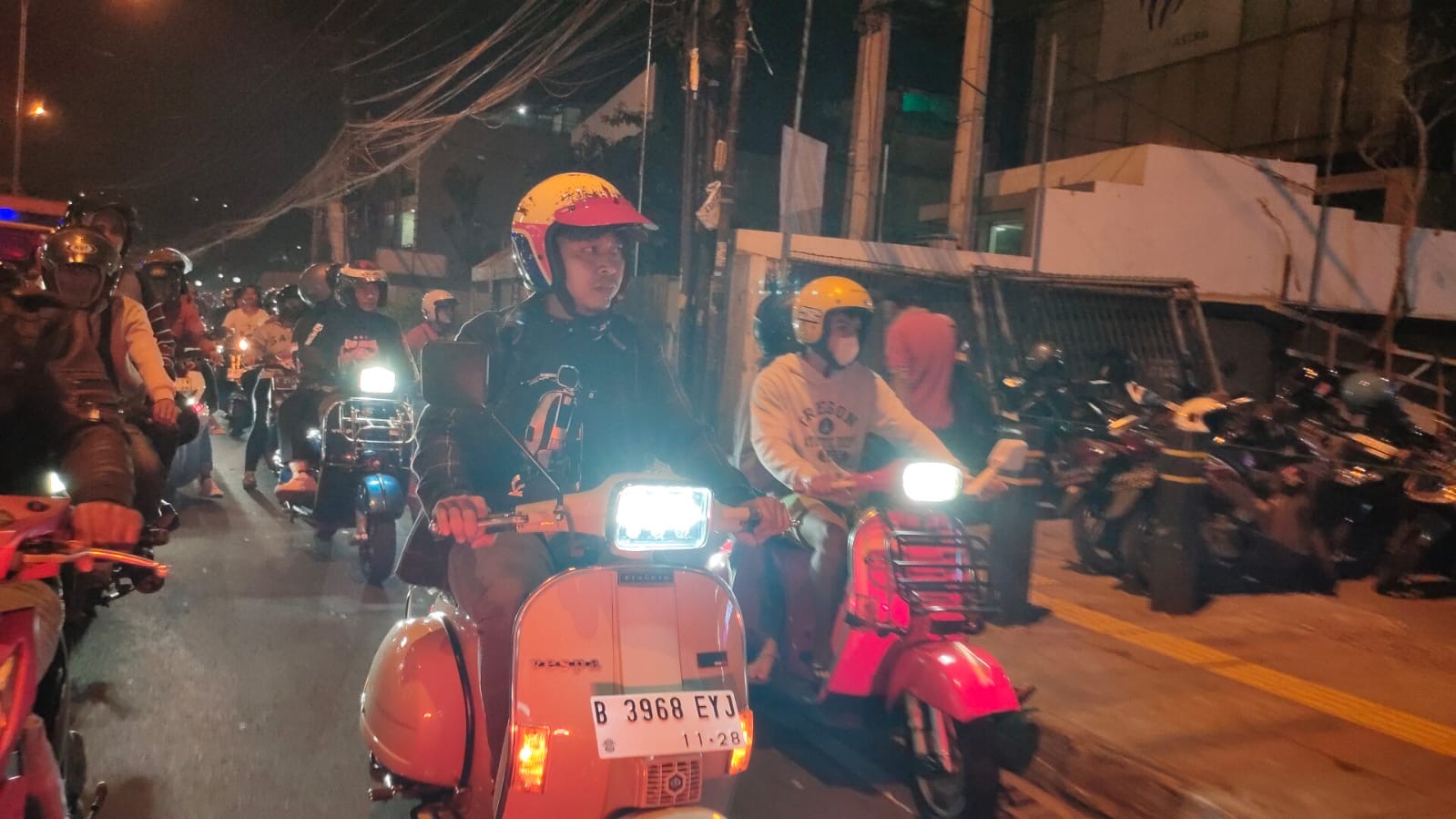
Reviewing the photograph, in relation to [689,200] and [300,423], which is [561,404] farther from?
[689,200]

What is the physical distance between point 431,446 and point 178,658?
117 inches

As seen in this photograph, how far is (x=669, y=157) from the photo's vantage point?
20156mm

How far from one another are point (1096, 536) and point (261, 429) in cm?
750

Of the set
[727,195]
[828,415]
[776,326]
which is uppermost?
[727,195]

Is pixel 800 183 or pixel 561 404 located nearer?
pixel 561 404

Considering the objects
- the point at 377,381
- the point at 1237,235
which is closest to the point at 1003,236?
the point at 1237,235

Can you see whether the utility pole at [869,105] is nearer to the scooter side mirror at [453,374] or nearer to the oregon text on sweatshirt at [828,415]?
the oregon text on sweatshirt at [828,415]

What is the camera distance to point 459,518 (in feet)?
9.11

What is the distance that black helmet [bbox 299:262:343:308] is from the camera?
8.70 metres

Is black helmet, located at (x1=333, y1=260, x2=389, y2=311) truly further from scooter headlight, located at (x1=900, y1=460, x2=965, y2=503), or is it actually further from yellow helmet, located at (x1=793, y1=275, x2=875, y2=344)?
scooter headlight, located at (x1=900, y1=460, x2=965, y2=503)

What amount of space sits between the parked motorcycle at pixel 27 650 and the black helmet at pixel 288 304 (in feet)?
27.1

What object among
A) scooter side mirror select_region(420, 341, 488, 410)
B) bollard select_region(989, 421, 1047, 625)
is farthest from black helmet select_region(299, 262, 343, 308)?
scooter side mirror select_region(420, 341, 488, 410)

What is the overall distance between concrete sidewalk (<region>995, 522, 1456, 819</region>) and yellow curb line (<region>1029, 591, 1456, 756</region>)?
1cm

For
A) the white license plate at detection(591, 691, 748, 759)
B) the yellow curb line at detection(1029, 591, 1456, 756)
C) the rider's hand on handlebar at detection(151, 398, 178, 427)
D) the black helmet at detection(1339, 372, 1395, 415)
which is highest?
the black helmet at detection(1339, 372, 1395, 415)
